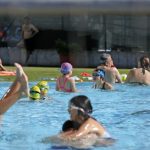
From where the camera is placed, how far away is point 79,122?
12.6ft

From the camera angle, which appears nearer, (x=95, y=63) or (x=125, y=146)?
(x=125, y=146)

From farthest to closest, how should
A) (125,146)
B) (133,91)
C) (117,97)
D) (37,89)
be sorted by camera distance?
(133,91), (117,97), (37,89), (125,146)

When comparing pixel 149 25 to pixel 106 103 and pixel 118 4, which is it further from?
pixel 106 103

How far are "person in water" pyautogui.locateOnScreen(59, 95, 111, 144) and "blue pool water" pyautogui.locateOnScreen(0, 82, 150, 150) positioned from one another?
228mm

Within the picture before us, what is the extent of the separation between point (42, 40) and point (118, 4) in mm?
16148

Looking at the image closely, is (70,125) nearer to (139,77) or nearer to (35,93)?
(35,93)

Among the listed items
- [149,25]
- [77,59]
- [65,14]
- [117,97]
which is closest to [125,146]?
[149,25]

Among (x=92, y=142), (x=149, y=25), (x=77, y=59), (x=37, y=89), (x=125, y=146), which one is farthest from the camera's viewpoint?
(x=77, y=59)

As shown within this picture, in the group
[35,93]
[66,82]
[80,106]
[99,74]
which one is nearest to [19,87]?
[80,106]

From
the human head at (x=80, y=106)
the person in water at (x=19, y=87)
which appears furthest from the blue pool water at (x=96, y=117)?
the person in water at (x=19, y=87)

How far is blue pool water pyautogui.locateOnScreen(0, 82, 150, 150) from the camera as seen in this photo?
444 cm

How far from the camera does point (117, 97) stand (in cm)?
833

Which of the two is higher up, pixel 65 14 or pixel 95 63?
pixel 65 14

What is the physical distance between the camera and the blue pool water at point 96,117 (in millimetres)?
4438
